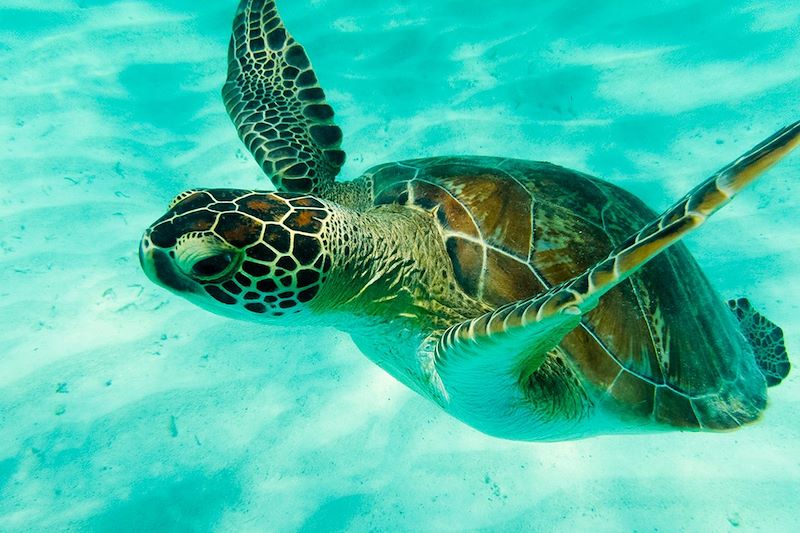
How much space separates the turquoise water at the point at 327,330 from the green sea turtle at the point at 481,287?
2.37 ft

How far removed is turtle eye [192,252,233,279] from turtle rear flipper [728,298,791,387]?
9.00 feet

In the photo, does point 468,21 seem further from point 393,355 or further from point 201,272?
point 201,272

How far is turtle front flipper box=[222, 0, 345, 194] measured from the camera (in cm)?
244

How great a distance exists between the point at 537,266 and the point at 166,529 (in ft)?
8.19

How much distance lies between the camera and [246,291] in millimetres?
1538

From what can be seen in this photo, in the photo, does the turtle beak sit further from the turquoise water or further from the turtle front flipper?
the turquoise water

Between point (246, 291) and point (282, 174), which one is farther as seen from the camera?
point (282, 174)

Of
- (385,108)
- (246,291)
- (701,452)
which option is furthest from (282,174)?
(701,452)

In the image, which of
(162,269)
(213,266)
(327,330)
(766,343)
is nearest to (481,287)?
(213,266)

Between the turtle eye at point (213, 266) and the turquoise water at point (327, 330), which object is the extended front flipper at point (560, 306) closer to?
the turtle eye at point (213, 266)

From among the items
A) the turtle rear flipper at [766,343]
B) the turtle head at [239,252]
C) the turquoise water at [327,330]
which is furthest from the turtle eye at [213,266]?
the turtle rear flipper at [766,343]

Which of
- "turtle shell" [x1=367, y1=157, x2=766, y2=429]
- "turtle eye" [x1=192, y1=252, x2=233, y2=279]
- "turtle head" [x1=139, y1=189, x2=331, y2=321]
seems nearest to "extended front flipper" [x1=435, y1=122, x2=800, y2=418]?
"turtle shell" [x1=367, y1=157, x2=766, y2=429]

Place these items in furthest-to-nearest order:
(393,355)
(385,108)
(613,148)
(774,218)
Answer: (385,108) < (613,148) < (774,218) < (393,355)

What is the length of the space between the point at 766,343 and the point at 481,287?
1882 millimetres
